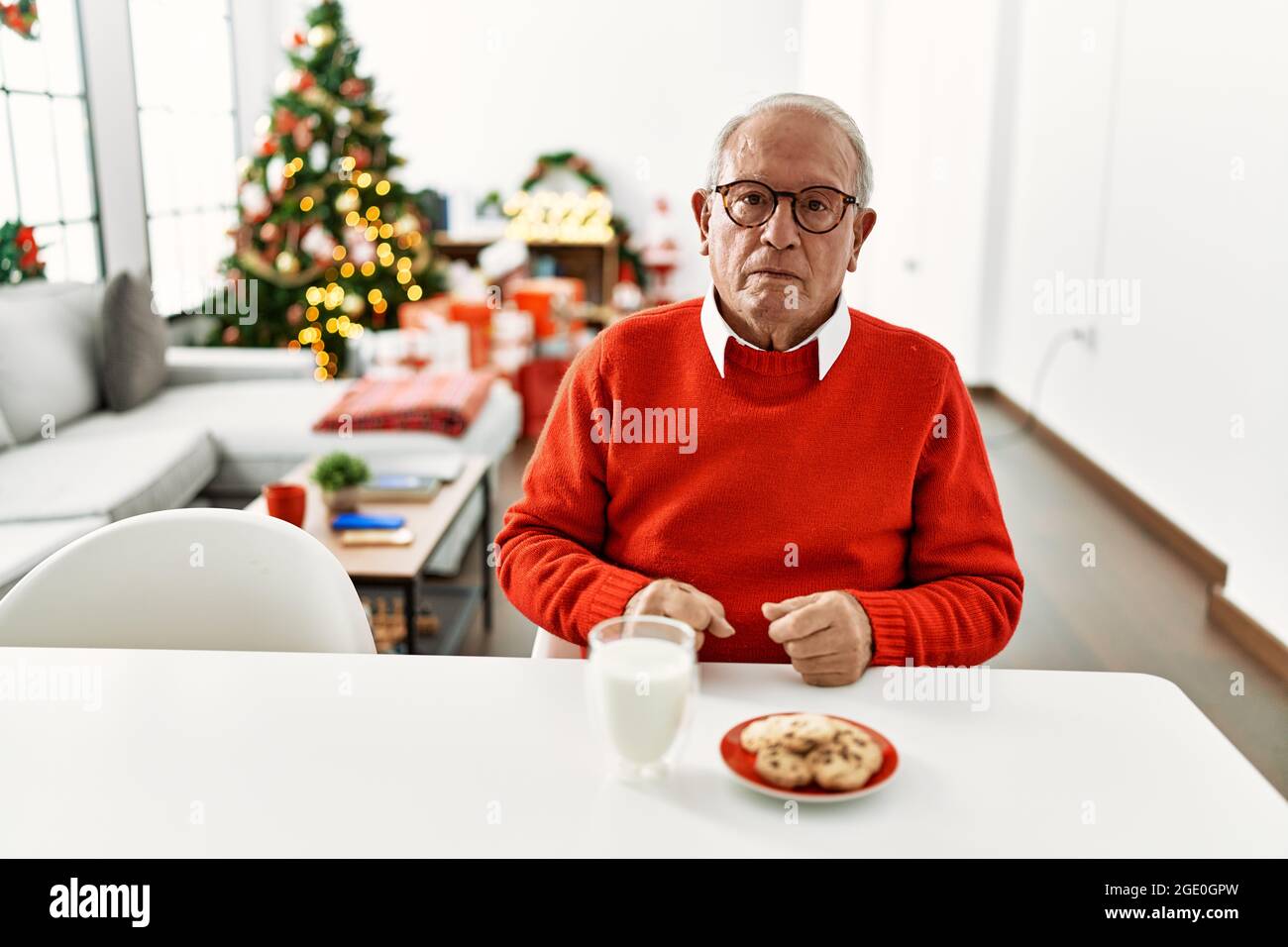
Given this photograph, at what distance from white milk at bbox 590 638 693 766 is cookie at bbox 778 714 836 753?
0.09m

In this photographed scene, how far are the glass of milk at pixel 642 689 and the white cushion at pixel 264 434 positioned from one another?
2.65 metres

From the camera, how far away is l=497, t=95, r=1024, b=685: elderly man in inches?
53.3

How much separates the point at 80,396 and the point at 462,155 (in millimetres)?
4372

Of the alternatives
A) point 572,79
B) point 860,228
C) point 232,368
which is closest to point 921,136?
point 572,79

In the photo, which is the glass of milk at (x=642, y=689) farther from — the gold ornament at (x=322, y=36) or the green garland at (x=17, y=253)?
the gold ornament at (x=322, y=36)

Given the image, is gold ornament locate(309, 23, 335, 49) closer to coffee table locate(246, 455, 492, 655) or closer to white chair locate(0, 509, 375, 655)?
coffee table locate(246, 455, 492, 655)

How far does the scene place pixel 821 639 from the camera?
113cm

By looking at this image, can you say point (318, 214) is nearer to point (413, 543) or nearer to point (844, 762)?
point (413, 543)

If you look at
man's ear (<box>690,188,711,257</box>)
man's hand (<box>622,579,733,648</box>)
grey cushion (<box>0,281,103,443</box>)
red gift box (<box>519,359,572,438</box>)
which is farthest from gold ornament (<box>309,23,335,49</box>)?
man's hand (<box>622,579,733,648</box>)

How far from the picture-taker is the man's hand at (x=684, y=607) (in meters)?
1.17

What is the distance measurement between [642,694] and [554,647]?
52 centimetres

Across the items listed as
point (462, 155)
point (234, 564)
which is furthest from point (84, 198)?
point (234, 564)

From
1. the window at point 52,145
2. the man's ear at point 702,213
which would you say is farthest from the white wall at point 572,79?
the man's ear at point 702,213
